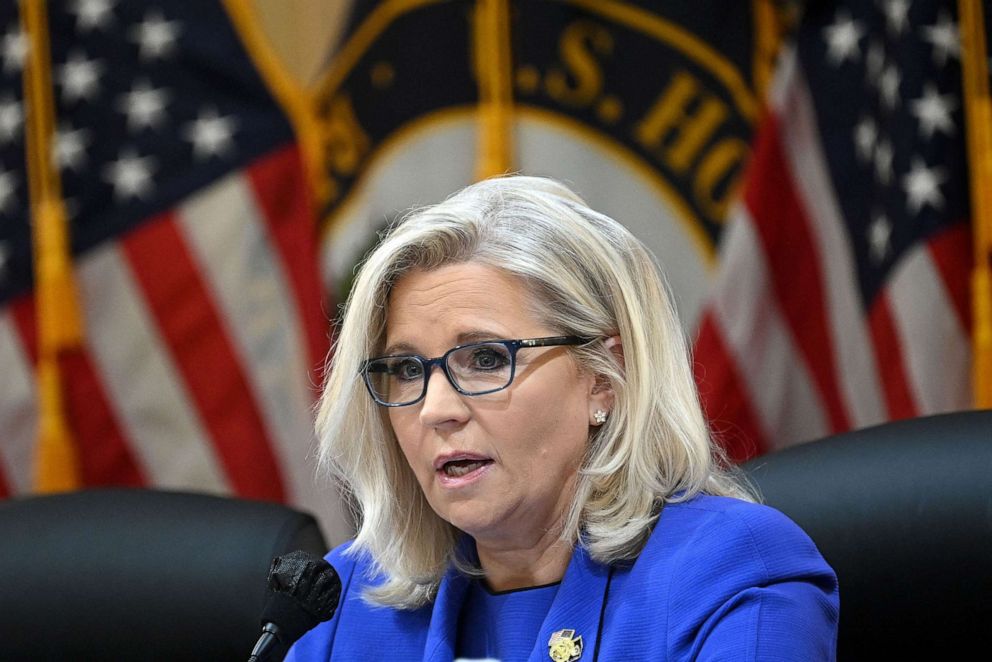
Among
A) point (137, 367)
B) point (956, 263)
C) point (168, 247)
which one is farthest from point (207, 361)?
point (956, 263)

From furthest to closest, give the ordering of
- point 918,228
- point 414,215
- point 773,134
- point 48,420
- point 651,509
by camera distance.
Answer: point 48,420
point 773,134
point 918,228
point 414,215
point 651,509

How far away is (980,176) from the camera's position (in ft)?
10.4

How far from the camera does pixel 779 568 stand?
1765 millimetres

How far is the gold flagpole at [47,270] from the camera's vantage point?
12.5ft

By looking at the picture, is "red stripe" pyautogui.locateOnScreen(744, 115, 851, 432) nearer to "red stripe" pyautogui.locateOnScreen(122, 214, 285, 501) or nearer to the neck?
"red stripe" pyautogui.locateOnScreen(122, 214, 285, 501)

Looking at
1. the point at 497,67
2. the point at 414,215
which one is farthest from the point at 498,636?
the point at 497,67

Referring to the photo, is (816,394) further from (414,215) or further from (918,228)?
(414,215)

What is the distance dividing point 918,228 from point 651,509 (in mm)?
1696

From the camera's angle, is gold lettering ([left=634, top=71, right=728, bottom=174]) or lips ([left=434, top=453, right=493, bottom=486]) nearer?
lips ([left=434, top=453, right=493, bottom=486])

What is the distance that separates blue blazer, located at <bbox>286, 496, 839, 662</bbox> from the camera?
1.70m

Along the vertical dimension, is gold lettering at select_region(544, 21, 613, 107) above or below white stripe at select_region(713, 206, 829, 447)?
above

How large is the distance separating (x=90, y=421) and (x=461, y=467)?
7.61 ft

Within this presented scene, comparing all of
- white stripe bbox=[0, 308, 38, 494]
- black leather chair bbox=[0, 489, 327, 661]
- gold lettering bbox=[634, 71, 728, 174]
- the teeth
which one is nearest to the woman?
the teeth

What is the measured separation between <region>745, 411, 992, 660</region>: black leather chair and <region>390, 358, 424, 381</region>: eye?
0.63m
